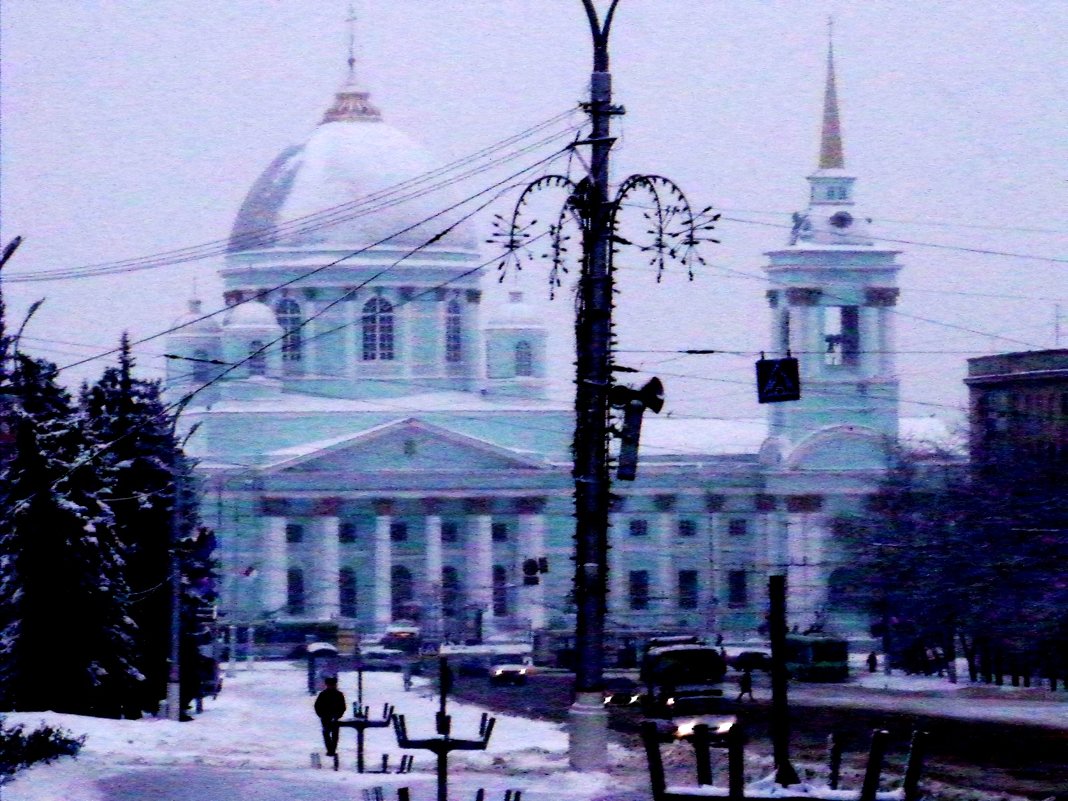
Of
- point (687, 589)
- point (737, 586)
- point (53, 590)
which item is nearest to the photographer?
point (53, 590)

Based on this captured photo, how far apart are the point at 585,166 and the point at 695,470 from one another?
79.3 meters

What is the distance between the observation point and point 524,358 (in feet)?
368

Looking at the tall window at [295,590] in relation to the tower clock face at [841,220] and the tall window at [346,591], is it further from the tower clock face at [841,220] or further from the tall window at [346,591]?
the tower clock face at [841,220]

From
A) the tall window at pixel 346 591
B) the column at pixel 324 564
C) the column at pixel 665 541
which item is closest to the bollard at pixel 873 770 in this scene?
the tall window at pixel 346 591

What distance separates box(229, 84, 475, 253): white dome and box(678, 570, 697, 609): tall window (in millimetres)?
15632

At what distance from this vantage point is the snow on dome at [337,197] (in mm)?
108125

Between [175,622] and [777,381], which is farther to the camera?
[175,622]

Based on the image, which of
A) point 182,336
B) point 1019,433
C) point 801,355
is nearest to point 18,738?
point 1019,433

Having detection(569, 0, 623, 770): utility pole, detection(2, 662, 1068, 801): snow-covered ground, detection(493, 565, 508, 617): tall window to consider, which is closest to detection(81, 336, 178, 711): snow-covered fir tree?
detection(2, 662, 1068, 801): snow-covered ground

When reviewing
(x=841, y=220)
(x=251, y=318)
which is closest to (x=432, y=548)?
(x=251, y=318)

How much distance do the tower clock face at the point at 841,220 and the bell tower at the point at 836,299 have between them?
35 mm

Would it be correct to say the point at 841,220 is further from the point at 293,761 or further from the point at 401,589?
the point at 293,761

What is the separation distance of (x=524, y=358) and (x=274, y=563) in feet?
47.2

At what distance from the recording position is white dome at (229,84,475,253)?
354 ft
